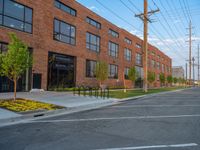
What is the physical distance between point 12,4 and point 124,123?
1613 cm

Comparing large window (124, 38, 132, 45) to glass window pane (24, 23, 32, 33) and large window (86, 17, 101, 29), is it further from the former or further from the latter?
glass window pane (24, 23, 32, 33)

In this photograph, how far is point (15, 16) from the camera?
65.8ft

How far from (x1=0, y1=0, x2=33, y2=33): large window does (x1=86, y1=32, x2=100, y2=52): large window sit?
11.2m

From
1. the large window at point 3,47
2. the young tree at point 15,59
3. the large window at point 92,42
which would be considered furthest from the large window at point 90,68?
the young tree at point 15,59

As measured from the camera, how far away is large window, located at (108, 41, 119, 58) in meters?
38.2

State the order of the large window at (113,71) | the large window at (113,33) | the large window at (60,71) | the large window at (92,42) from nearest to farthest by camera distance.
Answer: the large window at (60,71) → the large window at (92,42) → the large window at (113,71) → the large window at (113,33)

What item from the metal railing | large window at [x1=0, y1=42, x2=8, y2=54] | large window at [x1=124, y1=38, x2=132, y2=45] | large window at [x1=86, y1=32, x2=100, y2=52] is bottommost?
the metal railing

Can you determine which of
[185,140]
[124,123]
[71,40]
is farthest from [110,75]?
[185,140]

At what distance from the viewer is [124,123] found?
880 centimetres

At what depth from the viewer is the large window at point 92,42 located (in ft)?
104

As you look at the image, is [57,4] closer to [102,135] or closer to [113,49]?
[113,49]

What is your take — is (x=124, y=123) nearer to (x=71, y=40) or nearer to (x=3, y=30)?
(x=3, y=30)

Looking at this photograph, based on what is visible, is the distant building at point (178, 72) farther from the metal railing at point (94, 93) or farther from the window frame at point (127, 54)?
the metal railing at point (94, 93)

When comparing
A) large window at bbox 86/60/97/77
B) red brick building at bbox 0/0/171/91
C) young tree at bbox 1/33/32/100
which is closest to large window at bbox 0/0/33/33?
red brick building at bbox 0/0/171/91
